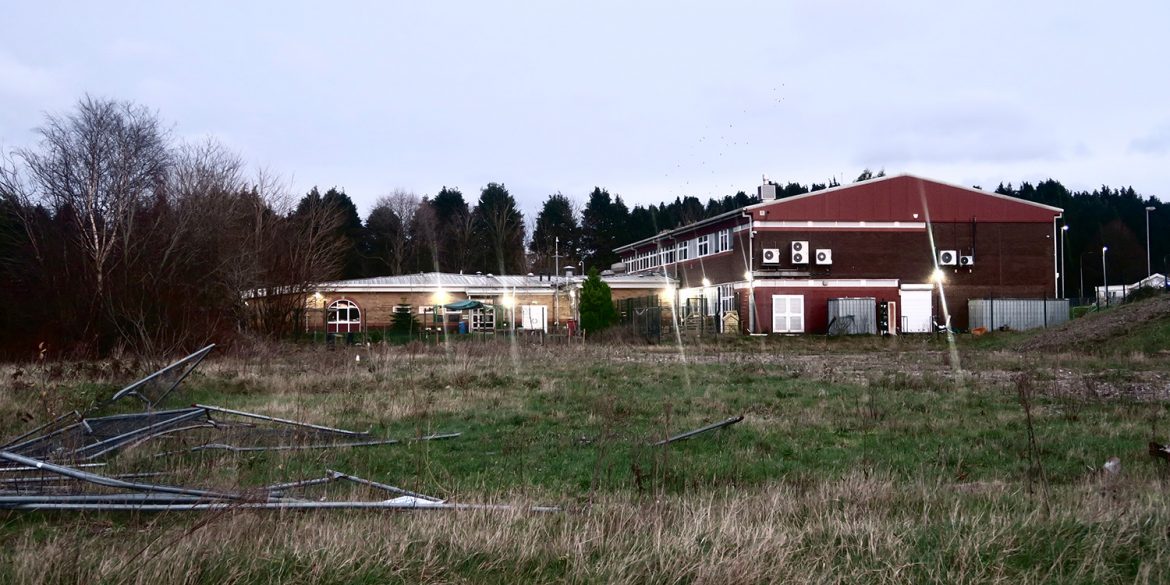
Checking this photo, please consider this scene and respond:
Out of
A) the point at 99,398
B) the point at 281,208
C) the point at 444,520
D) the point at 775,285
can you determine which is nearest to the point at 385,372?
the point at 99,398

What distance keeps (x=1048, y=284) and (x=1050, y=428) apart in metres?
38.9

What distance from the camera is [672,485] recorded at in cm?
747

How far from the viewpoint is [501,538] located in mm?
5020

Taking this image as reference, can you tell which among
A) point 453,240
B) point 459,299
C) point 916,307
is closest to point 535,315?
point 459,299

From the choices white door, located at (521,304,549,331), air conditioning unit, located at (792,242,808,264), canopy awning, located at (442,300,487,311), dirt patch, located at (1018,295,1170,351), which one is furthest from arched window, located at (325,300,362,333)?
dirt patch, located at (1018,295,1170,351)

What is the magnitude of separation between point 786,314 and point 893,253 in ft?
19.1

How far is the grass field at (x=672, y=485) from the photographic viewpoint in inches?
183

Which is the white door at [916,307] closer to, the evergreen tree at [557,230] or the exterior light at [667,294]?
the exterior light at [667,294]

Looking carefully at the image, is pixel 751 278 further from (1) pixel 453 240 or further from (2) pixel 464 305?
(1) pixel 453 240

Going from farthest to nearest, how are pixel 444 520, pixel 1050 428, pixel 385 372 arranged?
1. pixel 385 372
2. pixel 1050 428
3. pixel 444 520

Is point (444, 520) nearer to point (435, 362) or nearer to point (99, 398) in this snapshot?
point (99, 398)

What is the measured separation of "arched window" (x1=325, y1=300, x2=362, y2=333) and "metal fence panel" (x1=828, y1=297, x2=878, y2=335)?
25.2 metres

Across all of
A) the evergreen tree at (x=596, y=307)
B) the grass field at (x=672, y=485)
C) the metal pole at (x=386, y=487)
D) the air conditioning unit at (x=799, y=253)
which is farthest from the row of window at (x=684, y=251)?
the metal pole at (x=386, y=487)

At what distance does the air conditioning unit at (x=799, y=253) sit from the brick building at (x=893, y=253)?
46 millimetres
